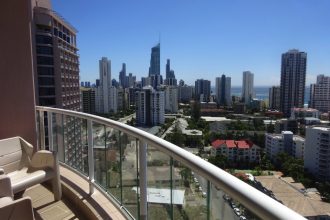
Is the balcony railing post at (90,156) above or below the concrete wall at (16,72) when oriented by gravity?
below

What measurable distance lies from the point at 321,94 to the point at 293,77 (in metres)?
18.3

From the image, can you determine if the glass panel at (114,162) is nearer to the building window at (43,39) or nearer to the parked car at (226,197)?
the parked car at (226,197)

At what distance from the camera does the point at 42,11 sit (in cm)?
2297

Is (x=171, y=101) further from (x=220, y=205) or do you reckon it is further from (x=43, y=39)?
(x=220, y=205)

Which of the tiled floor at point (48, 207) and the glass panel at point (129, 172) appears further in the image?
the tiled floor at point (48, 207)

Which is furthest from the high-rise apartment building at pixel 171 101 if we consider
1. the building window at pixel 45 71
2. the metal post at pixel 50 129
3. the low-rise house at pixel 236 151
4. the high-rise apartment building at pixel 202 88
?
the metal post at pixel 50 129

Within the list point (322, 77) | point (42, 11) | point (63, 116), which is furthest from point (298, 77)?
point (63, 116)

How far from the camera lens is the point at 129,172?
1987 millimetres

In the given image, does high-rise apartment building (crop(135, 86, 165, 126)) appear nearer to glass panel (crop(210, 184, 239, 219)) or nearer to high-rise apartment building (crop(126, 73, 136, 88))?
glass panel (crop(210, 184, 239, 219))

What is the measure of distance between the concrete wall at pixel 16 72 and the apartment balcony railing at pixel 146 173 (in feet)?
0.71

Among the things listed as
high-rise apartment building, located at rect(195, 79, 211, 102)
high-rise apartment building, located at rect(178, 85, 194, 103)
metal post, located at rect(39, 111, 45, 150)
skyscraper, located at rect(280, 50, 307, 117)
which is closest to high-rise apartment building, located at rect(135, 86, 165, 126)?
skyscraper, located at rect(280, 50, 307, 117)

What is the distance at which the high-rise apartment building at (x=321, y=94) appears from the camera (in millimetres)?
77938

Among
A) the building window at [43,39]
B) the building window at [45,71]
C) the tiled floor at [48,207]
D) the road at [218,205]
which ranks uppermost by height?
the building window at [43,39]

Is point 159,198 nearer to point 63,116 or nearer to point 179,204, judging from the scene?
point 179,204
